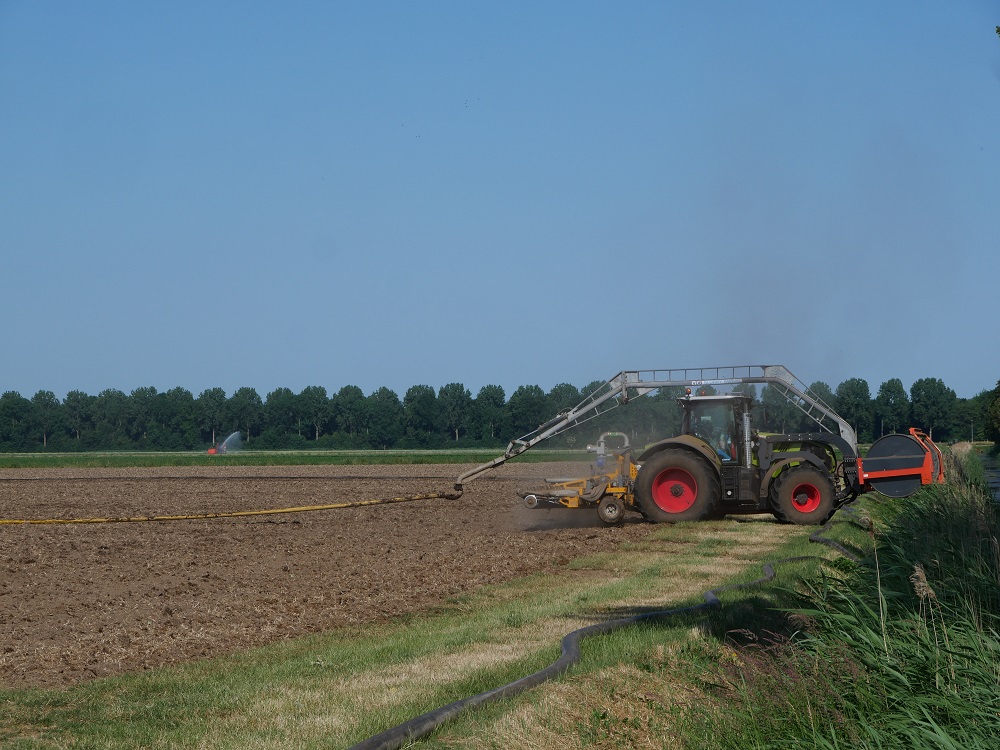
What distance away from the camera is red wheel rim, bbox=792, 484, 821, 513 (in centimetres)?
1931

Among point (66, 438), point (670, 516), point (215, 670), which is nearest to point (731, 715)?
point (215, 670)

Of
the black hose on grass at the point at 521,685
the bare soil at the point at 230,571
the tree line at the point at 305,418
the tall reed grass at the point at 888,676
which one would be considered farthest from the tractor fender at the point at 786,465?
the tree line at the point at 305,418

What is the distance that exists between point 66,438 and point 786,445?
452 ft

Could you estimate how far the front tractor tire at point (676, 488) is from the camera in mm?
19062

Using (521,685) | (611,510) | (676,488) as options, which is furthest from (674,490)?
(521,685)

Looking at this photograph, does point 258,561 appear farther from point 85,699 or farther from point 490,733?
point 490,733

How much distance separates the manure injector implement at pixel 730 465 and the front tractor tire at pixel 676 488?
0.06 feet

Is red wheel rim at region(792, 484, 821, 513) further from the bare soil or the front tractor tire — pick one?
the bare soil

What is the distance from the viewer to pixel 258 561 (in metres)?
15.1

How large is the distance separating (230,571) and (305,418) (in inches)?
5345

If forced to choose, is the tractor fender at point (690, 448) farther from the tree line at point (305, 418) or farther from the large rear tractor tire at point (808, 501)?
the tree line at point (305, 418)

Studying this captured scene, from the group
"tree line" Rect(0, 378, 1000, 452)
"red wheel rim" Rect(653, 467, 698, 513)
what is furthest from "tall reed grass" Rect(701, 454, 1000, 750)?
"tree line" Rect(0, 378, 1000, 452)

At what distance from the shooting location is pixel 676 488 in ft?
63.5

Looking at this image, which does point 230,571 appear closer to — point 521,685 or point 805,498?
point 521,685
